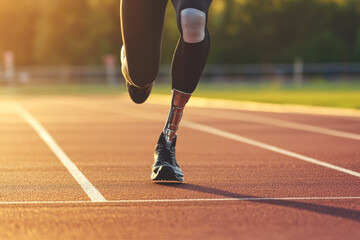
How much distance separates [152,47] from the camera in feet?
18.2

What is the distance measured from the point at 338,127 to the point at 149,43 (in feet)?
20.0

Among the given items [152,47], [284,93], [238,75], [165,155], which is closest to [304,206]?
[165,155]

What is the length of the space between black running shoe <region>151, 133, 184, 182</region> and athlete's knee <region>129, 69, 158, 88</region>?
0.48 metres

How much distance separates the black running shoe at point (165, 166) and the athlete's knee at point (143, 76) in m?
0.48

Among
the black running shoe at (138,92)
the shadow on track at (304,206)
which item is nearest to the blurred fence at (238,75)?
the black running shoe at (138,92)

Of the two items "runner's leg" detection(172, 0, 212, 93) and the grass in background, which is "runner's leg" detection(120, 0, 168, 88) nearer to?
"runner's leg" detection(172, 0, 212, 93)

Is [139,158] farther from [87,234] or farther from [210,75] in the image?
[210,75]

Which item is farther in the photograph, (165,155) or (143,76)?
(143,76)

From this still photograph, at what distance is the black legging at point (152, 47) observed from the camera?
5.34m

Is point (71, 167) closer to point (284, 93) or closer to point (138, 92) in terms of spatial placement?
point (138, 92)

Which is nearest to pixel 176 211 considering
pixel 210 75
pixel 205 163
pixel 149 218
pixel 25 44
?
pixel 149 218

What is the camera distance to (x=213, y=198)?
448 cm

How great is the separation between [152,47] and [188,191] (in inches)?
49.6

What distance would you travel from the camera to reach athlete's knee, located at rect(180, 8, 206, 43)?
16.4 feet
